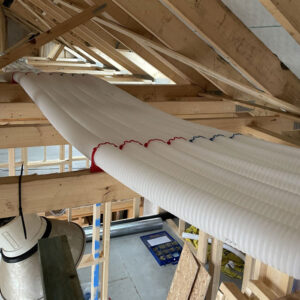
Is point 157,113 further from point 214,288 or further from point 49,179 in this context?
point 214,288

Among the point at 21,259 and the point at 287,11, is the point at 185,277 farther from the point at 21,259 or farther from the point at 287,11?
the point at 287,11

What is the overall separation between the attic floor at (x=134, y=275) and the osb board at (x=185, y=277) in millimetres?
1296

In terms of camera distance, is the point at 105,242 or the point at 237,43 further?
the point at 105,242

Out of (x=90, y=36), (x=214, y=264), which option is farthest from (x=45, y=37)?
(x=214, y=264)

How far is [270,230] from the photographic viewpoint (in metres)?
0.70

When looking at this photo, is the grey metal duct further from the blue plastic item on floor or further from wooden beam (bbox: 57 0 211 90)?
wooden beam (bbox: 57 0 211 90)

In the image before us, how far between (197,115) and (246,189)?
6.75ft

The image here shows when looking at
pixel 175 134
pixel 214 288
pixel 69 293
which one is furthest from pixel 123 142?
pixel 214 288

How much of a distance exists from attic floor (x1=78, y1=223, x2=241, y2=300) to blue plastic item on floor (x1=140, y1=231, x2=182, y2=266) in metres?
0.07

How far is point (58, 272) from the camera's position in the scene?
0.72 m

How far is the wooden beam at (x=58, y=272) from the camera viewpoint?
0.65 meters

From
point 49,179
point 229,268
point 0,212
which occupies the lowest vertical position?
point 229,268

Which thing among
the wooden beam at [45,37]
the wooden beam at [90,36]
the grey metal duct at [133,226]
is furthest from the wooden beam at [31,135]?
the grey metal duct at [133,226]

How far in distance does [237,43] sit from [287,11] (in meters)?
0.70
